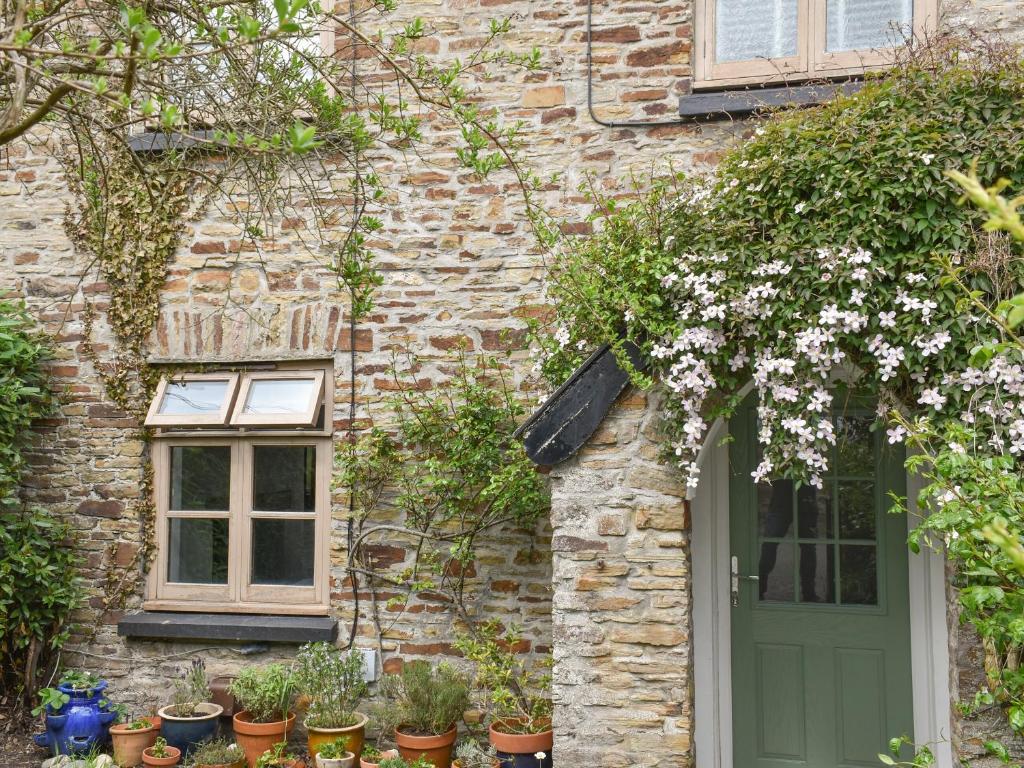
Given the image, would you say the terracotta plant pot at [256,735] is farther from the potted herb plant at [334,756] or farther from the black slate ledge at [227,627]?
the black slate ledge at [227,627]

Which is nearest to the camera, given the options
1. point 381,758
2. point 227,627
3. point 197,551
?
point 381,758

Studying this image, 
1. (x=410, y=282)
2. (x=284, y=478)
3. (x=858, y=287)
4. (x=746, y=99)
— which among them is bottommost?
(x=284, y=478)

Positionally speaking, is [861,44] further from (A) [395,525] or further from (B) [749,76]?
(A) [395,525]

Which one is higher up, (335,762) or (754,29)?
(754,29)

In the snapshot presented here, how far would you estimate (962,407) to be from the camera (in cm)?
347

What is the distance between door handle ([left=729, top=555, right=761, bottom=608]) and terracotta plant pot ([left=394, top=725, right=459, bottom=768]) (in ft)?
5.69

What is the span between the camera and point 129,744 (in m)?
5.23

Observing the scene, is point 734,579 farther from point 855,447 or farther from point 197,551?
point 197,551

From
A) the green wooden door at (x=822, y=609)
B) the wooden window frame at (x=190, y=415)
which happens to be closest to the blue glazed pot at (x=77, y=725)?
the wooden window frame at (x=190, y=415)

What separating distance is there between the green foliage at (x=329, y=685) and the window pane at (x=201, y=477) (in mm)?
1233

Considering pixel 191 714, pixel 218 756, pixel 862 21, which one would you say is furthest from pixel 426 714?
pixel 862 21

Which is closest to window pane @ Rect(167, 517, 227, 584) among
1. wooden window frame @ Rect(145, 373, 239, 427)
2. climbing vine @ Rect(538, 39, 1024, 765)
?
wooden window frame @ Rect(145, 373, 239, 427)

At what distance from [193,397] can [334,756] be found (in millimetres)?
2406

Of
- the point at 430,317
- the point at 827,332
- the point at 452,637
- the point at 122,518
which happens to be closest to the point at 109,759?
the point at 122,518
